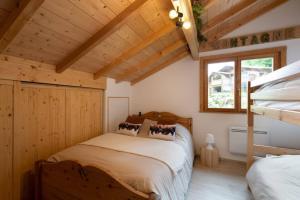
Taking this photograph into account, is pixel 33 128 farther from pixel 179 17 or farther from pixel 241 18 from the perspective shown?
pixel 241 18

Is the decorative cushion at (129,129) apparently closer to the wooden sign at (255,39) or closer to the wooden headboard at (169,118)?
the wooden headboard at (169,118)

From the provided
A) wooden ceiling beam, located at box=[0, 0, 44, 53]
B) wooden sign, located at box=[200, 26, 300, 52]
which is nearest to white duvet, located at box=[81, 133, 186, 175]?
wooden ceiling beam, located at box=[0, 0, 44, 53]

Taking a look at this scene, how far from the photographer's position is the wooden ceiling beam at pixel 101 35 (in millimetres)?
1714

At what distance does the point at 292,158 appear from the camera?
1933 millimetres

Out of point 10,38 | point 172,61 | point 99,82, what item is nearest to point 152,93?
point 172,61

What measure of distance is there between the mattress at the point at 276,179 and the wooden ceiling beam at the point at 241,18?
2.29 metres

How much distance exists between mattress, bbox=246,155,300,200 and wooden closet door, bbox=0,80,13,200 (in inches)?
103

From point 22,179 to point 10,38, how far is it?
1.58m

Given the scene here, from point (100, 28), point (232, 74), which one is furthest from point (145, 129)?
point (232, 74)

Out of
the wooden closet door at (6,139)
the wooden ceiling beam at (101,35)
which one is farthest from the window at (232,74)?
the wooden closet door at (6,139)

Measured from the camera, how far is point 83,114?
108 inches

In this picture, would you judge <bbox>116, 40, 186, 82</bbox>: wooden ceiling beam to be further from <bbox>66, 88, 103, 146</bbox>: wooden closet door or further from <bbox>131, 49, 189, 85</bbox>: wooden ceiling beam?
<bbox>66, 88, 103, 146</bbox>: wooden closet door

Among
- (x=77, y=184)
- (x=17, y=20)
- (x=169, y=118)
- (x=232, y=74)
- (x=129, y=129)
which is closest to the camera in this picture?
(x=17, y=20)

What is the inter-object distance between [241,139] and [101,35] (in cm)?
285
